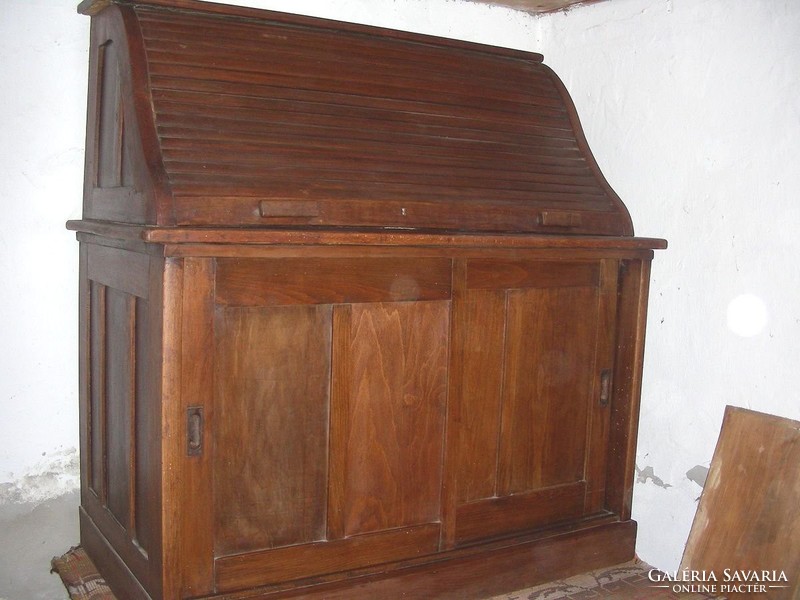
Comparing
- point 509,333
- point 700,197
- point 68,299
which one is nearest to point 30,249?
point 68,299

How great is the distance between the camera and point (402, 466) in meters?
2.17

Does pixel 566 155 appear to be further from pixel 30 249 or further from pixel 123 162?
pixel 30 249

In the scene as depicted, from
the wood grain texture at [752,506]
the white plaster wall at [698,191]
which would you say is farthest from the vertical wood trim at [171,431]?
the white plaster wall at [698,191]

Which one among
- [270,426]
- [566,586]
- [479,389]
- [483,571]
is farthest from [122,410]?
[566,586]

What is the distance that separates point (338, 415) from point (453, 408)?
357 millimetres

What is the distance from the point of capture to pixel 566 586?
243 centimetres

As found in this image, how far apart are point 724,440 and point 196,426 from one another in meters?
1.61

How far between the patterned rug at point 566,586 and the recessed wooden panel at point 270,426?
60 cm

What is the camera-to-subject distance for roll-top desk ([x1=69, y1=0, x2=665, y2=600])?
1895mm

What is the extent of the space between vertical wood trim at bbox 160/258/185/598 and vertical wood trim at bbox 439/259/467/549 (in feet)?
2.47

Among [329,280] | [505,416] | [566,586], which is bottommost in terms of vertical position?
[566,586]

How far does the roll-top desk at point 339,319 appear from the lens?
1.89 meters

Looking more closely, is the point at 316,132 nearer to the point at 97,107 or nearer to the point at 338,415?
the point at 97,107

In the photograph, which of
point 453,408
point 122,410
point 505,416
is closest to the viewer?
point 122,410
